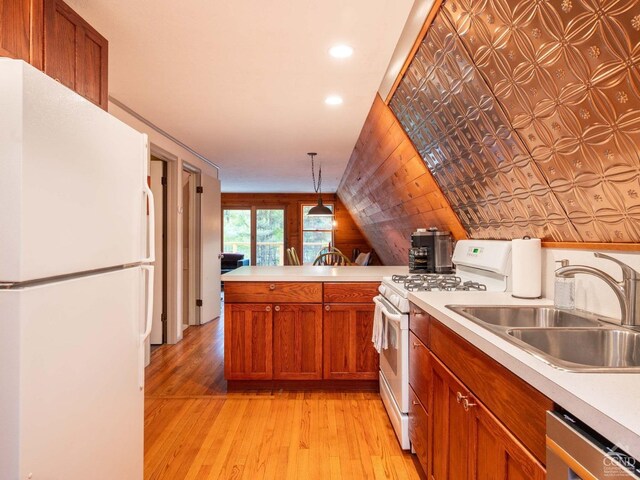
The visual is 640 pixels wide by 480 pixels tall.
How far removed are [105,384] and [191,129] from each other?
289cm

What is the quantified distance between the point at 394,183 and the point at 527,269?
2145mm

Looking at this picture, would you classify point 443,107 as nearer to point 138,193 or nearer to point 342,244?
point 138,193

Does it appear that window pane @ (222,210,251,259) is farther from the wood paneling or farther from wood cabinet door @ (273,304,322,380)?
the wood paneling

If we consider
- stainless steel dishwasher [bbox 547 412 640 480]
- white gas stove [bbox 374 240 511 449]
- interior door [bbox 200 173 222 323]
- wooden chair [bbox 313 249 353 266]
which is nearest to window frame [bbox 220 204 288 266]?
wooden chair [bbox 313 249 353 266]

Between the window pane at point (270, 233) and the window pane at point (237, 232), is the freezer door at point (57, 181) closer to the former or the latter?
the window pane at point (270, 233)

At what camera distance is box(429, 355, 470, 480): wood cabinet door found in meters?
1.28

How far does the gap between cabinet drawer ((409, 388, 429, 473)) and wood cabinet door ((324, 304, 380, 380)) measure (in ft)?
2.96

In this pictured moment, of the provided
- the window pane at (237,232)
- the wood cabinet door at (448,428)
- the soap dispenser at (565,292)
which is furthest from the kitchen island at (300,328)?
the window pane at (237,232)

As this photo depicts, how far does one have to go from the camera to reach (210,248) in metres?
5.22

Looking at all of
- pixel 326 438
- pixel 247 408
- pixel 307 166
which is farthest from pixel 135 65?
pixel 307 166

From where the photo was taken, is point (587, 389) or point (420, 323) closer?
point (587, 389)

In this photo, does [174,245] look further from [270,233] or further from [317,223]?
[317,223]

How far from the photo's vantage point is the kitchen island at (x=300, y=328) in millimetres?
2895

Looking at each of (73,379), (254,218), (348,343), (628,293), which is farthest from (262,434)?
(254,218)
